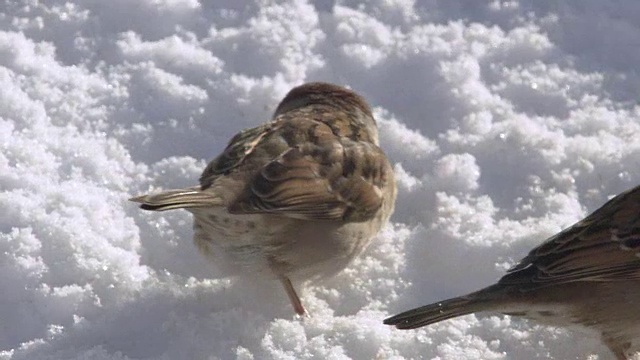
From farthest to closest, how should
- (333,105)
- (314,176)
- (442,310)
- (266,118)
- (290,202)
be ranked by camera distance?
1. (266,118)
2. (333,105)
3. (314,176)
4. (290,202)
5. (442,310)

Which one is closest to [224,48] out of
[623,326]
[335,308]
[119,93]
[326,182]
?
Answer: [119,93]

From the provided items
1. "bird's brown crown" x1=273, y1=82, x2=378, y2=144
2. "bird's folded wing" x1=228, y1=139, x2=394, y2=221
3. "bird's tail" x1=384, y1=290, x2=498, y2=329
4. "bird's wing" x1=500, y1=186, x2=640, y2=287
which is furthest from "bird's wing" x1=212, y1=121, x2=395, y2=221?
"bird's wing" x1=500, y1=186, x2=640, y2=287

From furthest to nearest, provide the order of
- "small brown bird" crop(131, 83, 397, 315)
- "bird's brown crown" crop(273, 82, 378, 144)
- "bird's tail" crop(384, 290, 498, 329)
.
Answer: "bird's brown crown" crop(273, 82, 378, 144)
"small brown bird" crop(131, 83, 397, 315)
"bird's tail" crop(384, 290, 498, 329)

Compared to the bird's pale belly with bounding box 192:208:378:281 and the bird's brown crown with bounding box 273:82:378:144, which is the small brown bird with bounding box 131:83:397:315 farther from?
the bird's brown crown with bounding box 273:82:378:144

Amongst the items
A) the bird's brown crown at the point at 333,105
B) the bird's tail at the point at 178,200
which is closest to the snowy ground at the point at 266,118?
the bird's brown crown at the point at 333,105

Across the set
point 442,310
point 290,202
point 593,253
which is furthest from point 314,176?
point 593,253

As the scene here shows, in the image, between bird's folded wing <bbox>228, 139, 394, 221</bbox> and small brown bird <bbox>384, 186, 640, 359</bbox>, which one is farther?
bird's folded wing <bbox>228, 139, 394, 221</bbox>

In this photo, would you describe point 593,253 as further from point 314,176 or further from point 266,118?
point 266,118
